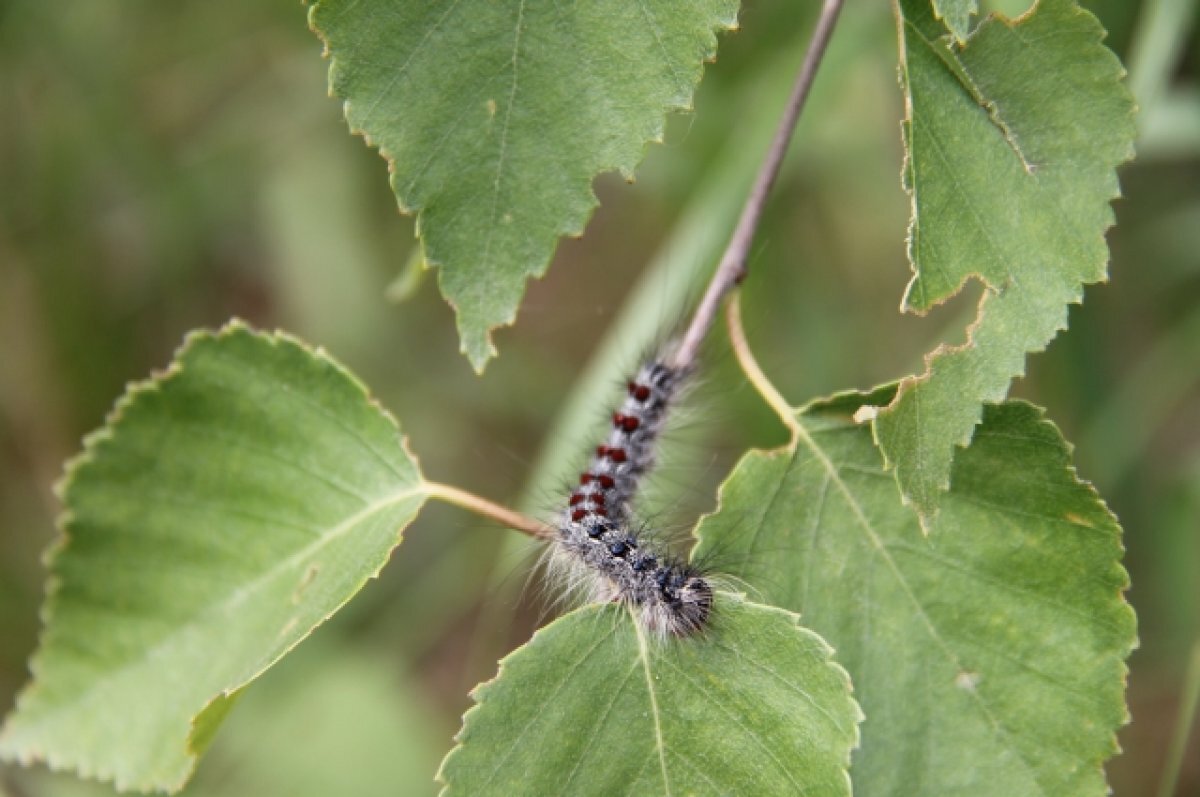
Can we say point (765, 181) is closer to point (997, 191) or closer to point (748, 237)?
point (748, 237)

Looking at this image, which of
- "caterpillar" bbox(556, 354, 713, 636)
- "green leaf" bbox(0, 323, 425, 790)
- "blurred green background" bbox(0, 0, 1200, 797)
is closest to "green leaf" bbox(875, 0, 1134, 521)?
"caterpillar" bbox(556, 354, 713, 636)

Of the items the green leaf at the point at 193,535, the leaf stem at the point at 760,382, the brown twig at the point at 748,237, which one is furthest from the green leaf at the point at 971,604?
the green leaf at the point at 193,535

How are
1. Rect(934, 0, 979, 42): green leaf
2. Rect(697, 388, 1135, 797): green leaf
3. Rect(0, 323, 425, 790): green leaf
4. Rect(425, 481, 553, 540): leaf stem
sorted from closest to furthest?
Rect(934, 0, 979, 42): green leaf < Rect(697, 388, 1135, 797): green leaf < Rect(425, 481, 553, 540): leaf stem < Rect(0, 323, 425, 790): green leaf

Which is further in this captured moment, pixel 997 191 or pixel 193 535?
pixel 193 535

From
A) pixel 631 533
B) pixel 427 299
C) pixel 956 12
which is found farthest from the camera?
pixel 427 299

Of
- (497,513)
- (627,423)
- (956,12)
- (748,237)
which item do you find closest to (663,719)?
(497,513)

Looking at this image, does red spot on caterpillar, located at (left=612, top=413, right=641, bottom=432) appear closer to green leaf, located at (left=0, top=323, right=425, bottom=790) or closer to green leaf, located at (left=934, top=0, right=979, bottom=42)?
green leaf, located at (left=0, top=323, right=425, bottom=790)
